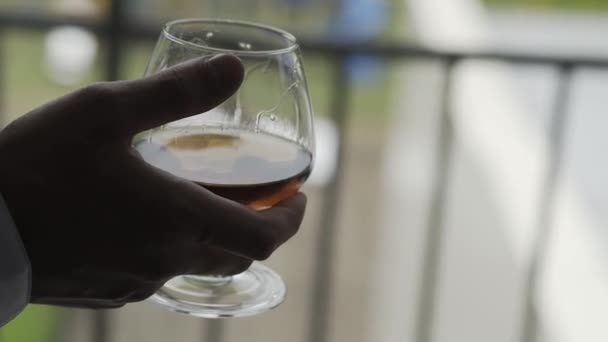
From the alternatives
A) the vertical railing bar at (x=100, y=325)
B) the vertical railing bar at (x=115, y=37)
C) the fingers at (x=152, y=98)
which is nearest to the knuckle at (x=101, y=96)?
the fingers at (x=152, y=98)

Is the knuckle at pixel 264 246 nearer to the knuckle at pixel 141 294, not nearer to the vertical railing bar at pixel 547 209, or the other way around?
the knuckle at pixel 141 294

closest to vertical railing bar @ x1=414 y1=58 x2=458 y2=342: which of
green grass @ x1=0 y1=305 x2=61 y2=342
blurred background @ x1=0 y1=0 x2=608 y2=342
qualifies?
blurred background @ x1=0 y1=0 x2=608 y2=342

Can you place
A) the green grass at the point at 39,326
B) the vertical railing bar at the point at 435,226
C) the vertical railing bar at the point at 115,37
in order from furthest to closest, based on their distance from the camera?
the green grass at the point at 39,326 < the vertical railing bar at the point at 435,226 < the vertical railing bar at the point at 115,37

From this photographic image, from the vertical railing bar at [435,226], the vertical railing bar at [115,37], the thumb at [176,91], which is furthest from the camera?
the vertical railing bar at [435,226]

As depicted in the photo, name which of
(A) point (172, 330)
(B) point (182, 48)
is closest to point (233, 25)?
(B) point (182, 48)

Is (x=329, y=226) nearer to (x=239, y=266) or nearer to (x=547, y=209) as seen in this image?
(x=547, y=209)

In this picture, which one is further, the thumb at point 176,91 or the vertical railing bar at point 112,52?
the vertical railing bar at point 112,52
